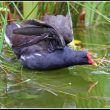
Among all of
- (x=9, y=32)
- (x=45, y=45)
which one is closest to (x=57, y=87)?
(x=45, y=45)

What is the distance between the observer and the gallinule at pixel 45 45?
404 centimetres

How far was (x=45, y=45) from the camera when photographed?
4.20 metres

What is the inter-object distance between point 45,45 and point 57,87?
81 cm

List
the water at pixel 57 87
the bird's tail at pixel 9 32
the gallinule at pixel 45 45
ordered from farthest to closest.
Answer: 1. the bird's tail at pixel 9 32
2. the gallinule at pixel 45 45
3. the water at pixel 57 87

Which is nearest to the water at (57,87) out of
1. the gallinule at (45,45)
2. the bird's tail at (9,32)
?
the gallinule at (45,45)

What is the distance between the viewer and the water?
3096 millimetres

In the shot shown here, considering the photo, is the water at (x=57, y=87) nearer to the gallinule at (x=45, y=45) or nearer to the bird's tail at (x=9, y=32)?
the gallinule at (x=45, y=45)

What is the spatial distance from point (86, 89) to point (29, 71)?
0.77 metres

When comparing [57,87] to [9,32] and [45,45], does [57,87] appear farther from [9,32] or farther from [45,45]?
[9,32]

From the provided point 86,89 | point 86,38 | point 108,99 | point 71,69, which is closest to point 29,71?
point 71,69

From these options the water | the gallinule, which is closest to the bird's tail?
the gallinule

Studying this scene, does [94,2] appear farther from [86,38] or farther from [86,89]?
[86,89]

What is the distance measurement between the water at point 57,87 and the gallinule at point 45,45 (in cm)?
9

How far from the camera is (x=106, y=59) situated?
4387mm
